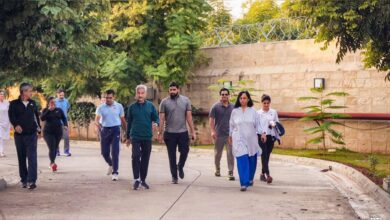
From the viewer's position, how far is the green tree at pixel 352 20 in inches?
402

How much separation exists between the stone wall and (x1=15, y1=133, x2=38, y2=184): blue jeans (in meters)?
11.6

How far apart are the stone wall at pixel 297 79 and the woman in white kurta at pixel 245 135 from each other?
8918 millimetres

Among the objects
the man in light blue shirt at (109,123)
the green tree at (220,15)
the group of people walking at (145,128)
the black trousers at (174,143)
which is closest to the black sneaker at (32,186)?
the group of people walking at (145,128)

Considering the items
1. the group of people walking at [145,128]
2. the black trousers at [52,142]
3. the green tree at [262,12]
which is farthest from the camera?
Result: the green tree at [262,12]

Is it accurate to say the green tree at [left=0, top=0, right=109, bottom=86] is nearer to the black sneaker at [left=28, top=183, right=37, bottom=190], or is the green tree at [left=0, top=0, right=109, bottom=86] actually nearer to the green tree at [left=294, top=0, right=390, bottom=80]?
the black sneaker at [left=28, top=183, right=37, bottom=190]

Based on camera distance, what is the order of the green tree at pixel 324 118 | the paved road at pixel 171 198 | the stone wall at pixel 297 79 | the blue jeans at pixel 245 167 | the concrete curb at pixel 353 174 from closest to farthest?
the paved road at pixel 171 198 < the concrete curb at pixel 353 174 < the blue jeans at pixel 245 167 < the green tree at pixel 324 118 < the stone wall at pixel 297 79

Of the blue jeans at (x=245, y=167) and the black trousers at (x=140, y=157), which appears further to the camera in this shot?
the black trousers at (x=140, y=157)

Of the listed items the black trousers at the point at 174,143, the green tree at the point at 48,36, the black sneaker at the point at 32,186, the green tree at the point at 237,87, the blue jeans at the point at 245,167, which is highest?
the green tree at the point at 48,36

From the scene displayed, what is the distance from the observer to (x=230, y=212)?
28.6ft

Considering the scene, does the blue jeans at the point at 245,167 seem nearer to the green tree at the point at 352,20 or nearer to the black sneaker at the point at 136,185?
the black sneaker at the point at 136,185

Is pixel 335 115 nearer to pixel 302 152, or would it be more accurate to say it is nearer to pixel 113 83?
pixel 302 152

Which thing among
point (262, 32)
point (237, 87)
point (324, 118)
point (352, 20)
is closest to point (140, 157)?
point (352, 20)

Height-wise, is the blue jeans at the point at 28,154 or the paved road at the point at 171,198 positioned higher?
the blue jeans at the point at 28,154

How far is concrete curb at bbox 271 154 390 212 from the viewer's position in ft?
32.6
